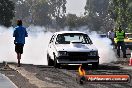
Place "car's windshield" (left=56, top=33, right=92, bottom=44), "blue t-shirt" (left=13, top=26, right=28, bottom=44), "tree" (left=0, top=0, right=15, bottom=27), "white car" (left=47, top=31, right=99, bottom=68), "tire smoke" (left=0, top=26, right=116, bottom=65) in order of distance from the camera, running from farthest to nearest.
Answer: "tree" (left=0, top=0, right=15, bottom=27) < "tire smoke" (left=0, top=26, right=116, bottom=65) < "car's windshield" (left=56, top=33, right=92, bottom=44) < "blue t-shirt" (left=13, top=26, right=28, bottom=44) < "white car" (left=47, top=31, right=99, bottom=68)

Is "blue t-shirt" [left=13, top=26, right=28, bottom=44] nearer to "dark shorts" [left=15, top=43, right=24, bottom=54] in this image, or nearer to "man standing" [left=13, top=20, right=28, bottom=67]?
"man standing" [left=13, top=20, right=28, bottom=67]

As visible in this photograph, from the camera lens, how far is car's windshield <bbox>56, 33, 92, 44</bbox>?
19916 mm

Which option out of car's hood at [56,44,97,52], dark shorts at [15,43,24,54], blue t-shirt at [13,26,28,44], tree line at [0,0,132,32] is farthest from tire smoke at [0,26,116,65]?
tree line at [0,0,132,32]

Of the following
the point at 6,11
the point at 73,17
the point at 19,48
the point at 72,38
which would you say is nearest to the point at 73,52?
the point at 72,38

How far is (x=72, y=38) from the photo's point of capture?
20.0 metres

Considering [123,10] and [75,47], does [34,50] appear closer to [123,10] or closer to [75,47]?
[75,47]

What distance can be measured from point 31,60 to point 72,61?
217 inches

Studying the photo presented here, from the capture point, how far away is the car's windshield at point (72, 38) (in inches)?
784

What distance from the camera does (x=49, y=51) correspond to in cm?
2078

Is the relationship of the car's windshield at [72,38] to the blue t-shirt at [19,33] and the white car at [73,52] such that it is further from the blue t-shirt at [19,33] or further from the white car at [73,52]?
the blue t-shirt at [19,33]

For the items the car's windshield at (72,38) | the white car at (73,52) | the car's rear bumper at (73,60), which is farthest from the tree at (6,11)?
the car's rear bumper at (73,60)

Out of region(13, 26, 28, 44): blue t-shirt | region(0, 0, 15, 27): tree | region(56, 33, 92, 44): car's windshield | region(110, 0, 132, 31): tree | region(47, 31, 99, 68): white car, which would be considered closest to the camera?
region(47, 31, 99, 68): white car

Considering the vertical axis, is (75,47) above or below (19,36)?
below

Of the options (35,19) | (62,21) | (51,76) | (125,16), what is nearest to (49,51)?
(51,76)
